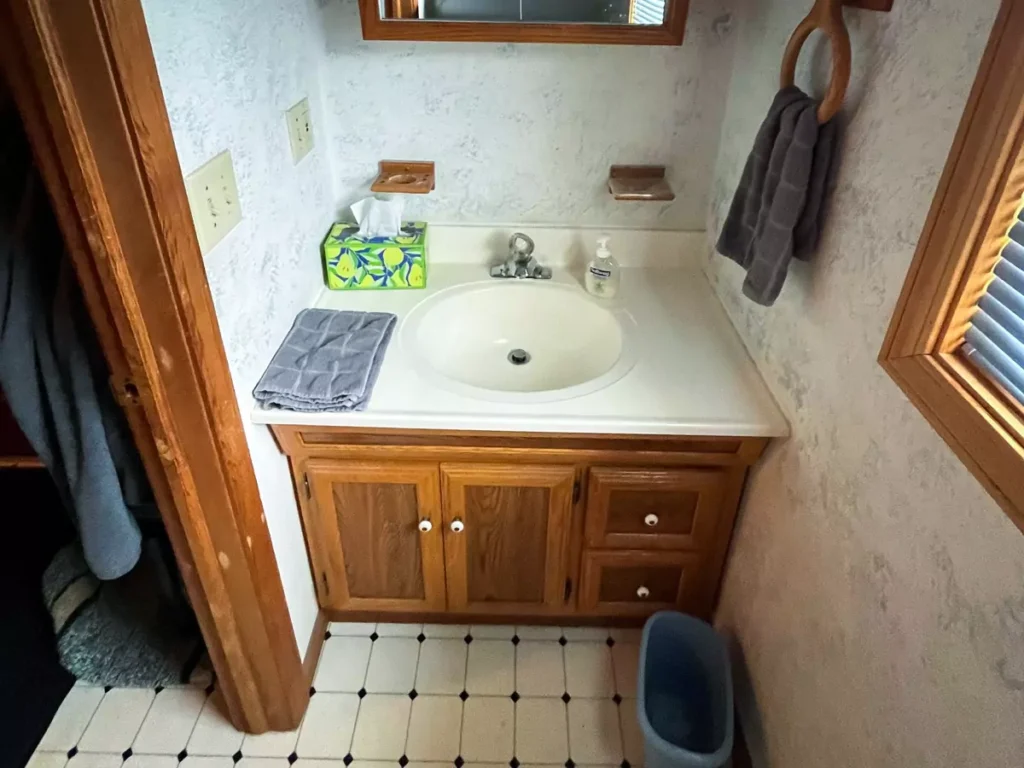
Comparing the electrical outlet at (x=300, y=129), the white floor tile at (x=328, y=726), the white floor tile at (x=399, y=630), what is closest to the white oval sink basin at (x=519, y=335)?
the electrical outlet at (x=300, y=129)

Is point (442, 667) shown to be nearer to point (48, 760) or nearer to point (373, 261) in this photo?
point (48, 760)

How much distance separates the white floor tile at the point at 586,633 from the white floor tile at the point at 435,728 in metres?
0.31

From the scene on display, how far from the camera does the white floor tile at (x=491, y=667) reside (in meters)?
1.61

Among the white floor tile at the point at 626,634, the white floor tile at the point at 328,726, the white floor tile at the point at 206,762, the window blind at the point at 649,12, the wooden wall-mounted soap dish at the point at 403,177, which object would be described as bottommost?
the white floor tile at the point at 206,762

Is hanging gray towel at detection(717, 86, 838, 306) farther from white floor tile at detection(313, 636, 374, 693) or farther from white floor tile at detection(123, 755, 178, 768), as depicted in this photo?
white floor tile at detection(123, 755, 178, 768)

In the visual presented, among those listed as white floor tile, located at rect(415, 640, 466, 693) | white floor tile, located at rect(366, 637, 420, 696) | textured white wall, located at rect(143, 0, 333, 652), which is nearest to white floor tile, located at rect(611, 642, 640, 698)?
white floor tile, located at rect(415, 640, 466, 693)

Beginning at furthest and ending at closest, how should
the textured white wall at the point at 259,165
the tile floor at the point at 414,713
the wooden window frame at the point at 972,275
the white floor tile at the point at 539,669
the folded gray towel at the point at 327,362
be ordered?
the white floor tile at the point at 539,669
the tile floor at the point at 414,713
the folded gray towel at the point at 327,362
the textured white wall at the point at 259,165
the wooden window frame at the point at 972,275

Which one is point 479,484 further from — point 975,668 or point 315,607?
point 975,668

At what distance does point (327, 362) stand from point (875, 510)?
3.10ft

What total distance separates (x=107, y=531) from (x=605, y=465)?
898mm

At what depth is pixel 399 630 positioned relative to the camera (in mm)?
1724

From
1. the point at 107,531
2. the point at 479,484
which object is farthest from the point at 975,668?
the point at 107,531

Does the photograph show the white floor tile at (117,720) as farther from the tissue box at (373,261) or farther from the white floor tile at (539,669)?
the tissue box at (373,261)

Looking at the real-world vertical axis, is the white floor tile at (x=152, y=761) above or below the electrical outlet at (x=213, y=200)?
below
